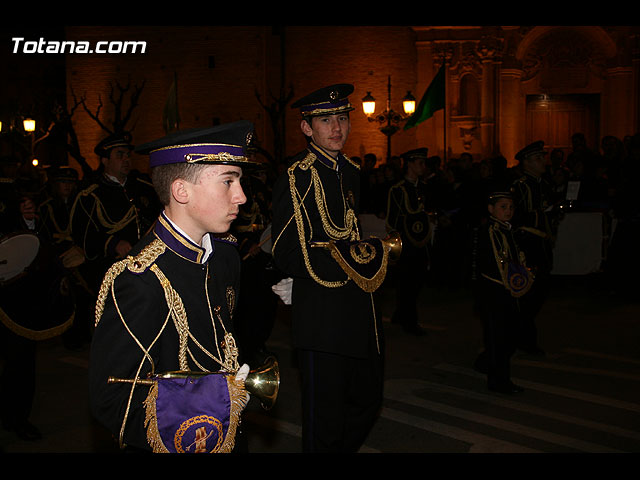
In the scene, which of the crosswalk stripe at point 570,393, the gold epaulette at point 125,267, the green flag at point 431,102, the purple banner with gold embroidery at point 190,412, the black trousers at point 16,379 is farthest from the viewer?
the green flag at point 431,102

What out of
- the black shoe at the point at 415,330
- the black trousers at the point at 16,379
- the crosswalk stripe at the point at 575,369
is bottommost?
the crosswalk stripe at the point at 575,369

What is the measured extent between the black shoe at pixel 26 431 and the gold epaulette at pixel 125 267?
139 inches

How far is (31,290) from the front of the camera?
5.13 m

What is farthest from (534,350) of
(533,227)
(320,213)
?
(320,213)

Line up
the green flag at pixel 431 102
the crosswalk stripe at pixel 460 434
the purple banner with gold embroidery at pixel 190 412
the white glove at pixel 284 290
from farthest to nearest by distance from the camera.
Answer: the green flag at pixel 431 102 < the crosswalk stripe at pixel 460 434 < the white glove at pixel 284 290 < the purple banner with gold embroidery at pixel 190 412

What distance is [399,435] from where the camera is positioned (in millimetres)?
5191

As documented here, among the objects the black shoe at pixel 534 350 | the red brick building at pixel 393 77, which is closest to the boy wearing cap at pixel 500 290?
the black shoe at pixel 534 350

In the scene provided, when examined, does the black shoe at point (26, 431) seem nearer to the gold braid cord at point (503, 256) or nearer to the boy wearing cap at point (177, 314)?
the boy wearing cap at point (177, 314)

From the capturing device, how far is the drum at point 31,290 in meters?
5.02

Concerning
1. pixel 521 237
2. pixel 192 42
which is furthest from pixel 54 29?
pixel 521 237

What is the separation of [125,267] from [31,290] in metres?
3.33

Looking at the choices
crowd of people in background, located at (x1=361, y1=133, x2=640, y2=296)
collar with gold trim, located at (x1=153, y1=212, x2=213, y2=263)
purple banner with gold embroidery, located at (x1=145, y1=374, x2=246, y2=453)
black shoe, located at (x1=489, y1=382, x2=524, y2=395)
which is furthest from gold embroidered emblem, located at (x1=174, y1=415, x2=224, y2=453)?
crowd of people in background, located at (x1=361, y1=133, x2=640, y2=296)

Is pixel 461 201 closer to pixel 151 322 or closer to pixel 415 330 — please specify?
pixel 415 330

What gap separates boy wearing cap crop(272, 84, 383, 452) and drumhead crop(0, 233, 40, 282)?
2298mm
